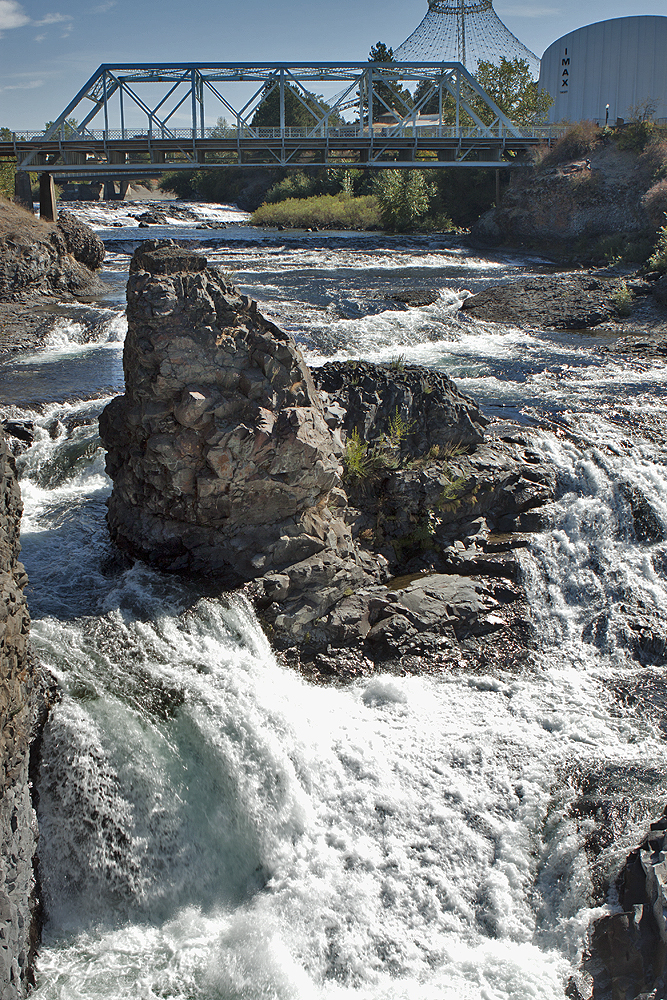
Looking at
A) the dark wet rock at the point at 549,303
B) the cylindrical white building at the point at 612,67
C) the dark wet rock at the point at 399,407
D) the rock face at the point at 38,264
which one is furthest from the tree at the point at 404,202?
the dark wet rock at the point at 399,407

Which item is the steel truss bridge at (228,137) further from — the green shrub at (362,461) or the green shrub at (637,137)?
the green shrub at (362,461)

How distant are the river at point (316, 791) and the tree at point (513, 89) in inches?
2077

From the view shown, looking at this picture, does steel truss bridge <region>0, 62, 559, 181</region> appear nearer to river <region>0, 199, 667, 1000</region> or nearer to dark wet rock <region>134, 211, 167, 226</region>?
dark wet rock <region>134, 211, 167, 226</region>

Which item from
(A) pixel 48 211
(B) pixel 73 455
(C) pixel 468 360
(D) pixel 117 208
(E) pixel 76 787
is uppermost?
(D) pixel 117 208

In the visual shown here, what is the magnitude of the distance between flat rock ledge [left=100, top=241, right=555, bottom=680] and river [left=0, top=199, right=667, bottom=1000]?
1.29 feet

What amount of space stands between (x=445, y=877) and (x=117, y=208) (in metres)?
53.9

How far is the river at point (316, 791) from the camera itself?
5.38 m

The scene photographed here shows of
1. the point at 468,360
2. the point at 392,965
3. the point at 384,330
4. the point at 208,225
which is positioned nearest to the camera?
the point at 392,965

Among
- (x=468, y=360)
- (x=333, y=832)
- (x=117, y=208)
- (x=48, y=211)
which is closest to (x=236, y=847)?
(x=333, y=832)

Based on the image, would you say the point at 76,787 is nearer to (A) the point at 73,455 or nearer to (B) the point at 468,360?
(A) the point at 73,455

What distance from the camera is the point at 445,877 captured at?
5895mm

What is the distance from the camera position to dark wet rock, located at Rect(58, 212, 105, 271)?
2559 cm

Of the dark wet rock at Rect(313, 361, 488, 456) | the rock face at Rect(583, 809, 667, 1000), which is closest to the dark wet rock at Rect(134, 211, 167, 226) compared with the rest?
the dark wet rock at Rect(313, 361, 488, 456)

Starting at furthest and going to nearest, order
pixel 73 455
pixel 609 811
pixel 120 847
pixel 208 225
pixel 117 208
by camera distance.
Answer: pixel 117 208 → pixel 208 225 → pixel 73 455 → pixel 609 811 → pixel 120 847
